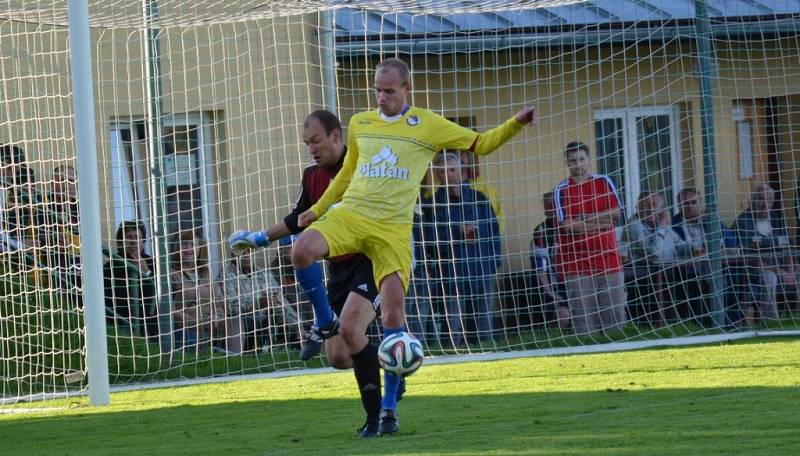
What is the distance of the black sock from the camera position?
7.52 meters

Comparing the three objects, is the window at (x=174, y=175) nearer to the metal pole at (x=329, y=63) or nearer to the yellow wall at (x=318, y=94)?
the yellow wall at (x=318, y=94)

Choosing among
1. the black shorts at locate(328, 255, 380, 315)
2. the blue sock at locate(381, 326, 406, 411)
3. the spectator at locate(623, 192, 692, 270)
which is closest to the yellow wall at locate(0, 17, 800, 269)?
the spectator at locate(623, 192, 692, 270)

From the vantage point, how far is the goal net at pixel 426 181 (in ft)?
42.4

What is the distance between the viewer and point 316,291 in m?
7.81

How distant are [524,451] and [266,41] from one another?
922 centimetres

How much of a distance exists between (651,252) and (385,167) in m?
7.46

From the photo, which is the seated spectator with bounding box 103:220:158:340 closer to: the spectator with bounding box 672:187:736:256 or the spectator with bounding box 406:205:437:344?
the spectator with bounding box 406:205:437:344

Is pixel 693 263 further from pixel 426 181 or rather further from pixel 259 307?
pixel 259 307

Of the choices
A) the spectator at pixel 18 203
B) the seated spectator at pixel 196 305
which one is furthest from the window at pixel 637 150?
the spectator at pixel 18 203

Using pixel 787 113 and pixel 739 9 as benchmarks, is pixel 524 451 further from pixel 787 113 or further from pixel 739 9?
pixel 739 9

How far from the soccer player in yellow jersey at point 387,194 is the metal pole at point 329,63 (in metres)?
6.18

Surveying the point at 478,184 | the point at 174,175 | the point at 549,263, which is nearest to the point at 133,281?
the point at 174,175

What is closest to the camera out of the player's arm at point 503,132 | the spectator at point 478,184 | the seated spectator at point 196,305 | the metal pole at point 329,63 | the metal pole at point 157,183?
the player's arm at point 503,132

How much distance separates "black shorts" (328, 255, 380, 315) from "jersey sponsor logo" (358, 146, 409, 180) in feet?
2.04
